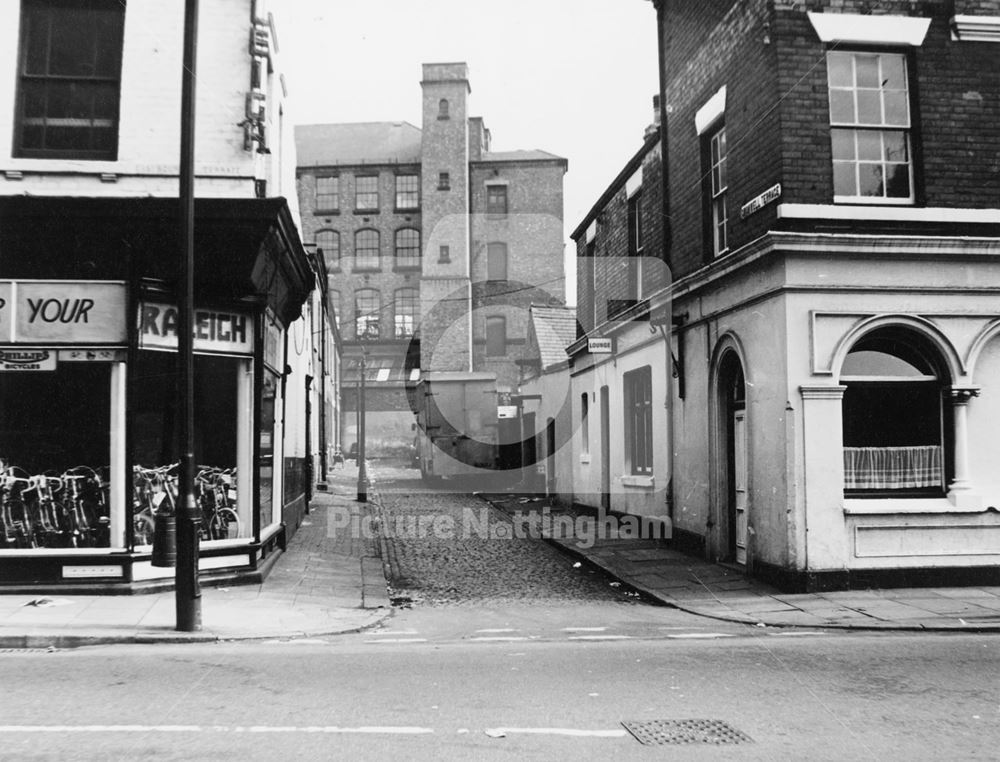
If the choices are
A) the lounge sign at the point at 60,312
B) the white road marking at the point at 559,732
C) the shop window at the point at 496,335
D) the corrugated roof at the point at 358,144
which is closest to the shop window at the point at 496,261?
the shop window at the point at 496,335

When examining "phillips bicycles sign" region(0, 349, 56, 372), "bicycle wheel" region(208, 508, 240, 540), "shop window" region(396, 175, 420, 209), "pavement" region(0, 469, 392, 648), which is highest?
"shop window" region(396, 175, 420, 209)

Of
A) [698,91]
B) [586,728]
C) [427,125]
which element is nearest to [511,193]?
[427,125]

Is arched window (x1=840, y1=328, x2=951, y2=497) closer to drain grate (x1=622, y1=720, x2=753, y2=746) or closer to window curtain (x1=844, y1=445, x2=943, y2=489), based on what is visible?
window curtain (x1=844, y1=445, x2=943, y2=489)

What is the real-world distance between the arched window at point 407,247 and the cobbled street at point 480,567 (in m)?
40.6

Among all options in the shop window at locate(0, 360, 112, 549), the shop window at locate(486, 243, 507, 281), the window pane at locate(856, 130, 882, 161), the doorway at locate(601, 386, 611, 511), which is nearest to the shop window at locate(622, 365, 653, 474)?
the doorway at locate(601, 386, 611, 511)

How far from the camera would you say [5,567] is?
10.9 m

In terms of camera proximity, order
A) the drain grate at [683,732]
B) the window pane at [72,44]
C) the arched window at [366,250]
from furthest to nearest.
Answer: the arched window at [366,250], the window pane at [72,44], the drain grate at [683,732]

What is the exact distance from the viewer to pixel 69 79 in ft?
38.5

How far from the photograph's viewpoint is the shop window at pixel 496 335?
2202 inches

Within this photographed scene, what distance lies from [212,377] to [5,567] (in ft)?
10.8

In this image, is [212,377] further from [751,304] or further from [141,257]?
[751,304]

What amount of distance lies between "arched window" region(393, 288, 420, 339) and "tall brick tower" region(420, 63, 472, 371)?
307cm

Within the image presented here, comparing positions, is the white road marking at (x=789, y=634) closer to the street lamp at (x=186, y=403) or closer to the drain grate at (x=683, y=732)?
the drain grate at (x=683, y=732)

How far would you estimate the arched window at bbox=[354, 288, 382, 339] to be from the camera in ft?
201
